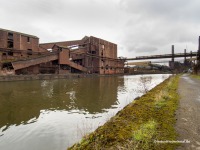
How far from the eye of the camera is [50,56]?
110 feet

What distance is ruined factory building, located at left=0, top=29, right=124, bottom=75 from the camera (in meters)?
29.7

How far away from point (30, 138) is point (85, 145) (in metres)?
2.39

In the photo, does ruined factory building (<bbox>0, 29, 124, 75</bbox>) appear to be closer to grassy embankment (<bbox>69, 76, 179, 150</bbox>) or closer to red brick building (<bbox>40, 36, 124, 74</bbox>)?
red brick building (<bbox>40, 36, 124, 74</bbox>)

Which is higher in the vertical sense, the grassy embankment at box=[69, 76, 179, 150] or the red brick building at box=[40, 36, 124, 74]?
the red brick building at box=[40, 36, 124, 74]

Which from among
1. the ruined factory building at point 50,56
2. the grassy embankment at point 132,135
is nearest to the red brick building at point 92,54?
the ruined factory building at point 50,56

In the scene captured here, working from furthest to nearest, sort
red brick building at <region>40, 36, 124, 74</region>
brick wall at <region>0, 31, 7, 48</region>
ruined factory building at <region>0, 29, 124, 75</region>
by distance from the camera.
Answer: red brick building at <region>40, 36, 124, 74</region> → brick wall at <region>0, 31, 7, 48</region> → ruined factory building at <region>0, 29, 124, 75</region>

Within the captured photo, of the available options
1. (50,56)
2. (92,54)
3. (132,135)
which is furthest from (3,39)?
(132,135)

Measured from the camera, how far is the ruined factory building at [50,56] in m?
29.7

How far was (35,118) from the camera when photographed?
626 cm

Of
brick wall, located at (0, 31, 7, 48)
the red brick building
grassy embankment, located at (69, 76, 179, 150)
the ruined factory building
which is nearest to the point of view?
grassy embankment, located at (69, 76, 179, 150)

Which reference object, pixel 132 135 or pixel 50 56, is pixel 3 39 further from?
pixel 132 135

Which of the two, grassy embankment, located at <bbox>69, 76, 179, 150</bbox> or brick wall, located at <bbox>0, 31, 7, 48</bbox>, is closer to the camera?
grassy embankment, located at <bbox>69, 76, 179, 150</bbox>

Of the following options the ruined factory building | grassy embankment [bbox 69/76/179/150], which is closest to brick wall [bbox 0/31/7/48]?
the ruined factory building

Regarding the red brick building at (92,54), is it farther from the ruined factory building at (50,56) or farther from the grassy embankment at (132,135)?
the grassy embankment at (132,135)
